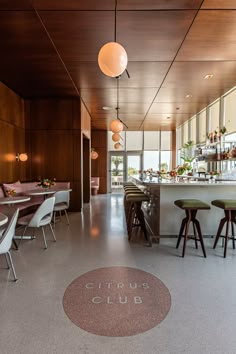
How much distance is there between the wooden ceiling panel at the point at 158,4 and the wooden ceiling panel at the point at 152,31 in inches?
2.8

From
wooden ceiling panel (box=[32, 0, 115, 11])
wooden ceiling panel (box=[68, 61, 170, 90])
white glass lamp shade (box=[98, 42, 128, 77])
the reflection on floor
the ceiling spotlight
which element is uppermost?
the ceiling spotlight

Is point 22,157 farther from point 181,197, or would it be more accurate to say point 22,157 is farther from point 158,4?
point 158,4

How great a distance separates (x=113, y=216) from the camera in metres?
6.12

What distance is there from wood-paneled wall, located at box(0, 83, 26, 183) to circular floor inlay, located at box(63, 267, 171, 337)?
3907 mm

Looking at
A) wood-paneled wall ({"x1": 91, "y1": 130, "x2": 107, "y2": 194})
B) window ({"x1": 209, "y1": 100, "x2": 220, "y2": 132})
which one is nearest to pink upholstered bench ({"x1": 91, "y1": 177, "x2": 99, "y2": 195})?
wood-paneled wall ({"x1": 91, "y1": 130, "x2": 107, "y2": 194})

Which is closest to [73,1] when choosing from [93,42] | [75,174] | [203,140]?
[93,42]

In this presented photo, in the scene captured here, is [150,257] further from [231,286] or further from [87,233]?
[87,233]

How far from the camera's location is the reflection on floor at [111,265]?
1.72m

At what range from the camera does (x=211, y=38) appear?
351 cm

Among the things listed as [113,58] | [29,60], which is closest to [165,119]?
[29,60]

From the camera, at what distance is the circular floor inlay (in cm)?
193

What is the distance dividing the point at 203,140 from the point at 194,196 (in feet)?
15.8

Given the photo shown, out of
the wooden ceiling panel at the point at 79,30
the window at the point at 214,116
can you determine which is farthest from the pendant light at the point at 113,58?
the window at the point at 214,116

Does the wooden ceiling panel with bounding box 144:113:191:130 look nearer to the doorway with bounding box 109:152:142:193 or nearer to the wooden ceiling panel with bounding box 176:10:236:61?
the doorway with bounding box 109:152:142:193
